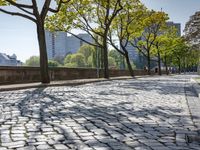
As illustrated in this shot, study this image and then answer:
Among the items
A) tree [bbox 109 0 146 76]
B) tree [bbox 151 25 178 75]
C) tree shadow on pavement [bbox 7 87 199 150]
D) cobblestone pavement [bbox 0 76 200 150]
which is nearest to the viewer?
cobblestone pavement [bbox 0 76 200 150]

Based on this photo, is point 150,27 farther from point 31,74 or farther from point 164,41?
point 31,74

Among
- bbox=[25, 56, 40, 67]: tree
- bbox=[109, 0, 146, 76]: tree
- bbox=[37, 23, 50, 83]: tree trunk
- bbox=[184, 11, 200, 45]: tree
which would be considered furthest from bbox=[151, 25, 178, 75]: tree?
bbox=[25, 56, 40, 67]: tree

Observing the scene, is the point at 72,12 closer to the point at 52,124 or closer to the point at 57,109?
the point at 57,109

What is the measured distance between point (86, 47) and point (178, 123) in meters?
123

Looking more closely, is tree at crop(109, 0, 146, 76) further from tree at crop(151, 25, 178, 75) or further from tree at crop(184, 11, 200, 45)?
tree at crop(151, 25, 178, 75)

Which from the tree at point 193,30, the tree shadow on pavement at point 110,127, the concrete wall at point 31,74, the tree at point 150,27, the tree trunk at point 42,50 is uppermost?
the tree at point 150,27

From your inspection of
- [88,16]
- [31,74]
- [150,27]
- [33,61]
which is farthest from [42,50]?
[33,61]

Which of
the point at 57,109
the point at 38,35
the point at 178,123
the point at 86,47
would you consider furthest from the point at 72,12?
the point at 86,47

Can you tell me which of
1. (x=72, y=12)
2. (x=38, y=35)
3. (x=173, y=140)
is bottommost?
(x=173, y=140)

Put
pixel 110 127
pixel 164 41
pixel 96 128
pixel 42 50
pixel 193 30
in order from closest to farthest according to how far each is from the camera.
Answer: pixel 96 128
pixel 110 127
pixel 42 50
pixel 193 30
pixel 164 41

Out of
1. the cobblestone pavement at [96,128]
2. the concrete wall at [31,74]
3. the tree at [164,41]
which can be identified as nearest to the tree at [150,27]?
the tree at [164,41]

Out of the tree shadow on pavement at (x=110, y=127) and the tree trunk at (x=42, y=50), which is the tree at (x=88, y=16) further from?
the tree shadow on pavement at (x=110, y=127)

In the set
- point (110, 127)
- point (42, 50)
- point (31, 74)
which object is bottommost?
point (110, 127)

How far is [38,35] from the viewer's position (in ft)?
77.3
